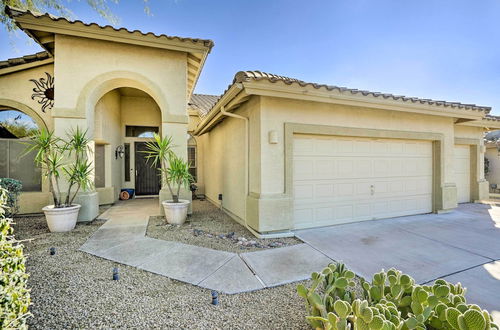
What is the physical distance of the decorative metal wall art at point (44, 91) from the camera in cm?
686

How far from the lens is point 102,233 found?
5113 mm

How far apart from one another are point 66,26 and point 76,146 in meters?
3.11

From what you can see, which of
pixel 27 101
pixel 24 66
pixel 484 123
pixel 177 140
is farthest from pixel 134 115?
pixel 484 123

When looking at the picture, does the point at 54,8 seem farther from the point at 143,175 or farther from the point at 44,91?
the point at 143,175

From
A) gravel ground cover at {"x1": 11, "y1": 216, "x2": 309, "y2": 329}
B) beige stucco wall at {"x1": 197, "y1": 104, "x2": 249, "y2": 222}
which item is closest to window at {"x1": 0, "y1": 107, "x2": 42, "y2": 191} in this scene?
gravel ground cover at {"x1": 11, "y1": 216, "x2": 309, "y2": 329}

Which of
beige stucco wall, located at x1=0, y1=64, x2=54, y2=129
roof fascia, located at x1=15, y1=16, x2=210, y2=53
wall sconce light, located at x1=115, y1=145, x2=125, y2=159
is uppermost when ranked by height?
roof fascia, located at x1=15, y1=16, x2=210, y2=53

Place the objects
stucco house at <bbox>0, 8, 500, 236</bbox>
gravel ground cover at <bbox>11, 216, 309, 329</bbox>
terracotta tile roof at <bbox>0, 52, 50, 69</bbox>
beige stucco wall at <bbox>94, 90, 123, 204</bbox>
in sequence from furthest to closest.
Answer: beige stucco wall at <bbox>94, 90, 123, 204</bbox>
terracotta tile roof at <bbox>0, 52, 50, 69</bbox>
stucco house at <bbox>0, 8, 500, 236</bbox>
gravel ground cover at <bbox>11, 216, 309, 329</bbox>

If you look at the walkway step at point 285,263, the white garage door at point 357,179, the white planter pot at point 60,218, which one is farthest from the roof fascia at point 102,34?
the walkway step at point 285,263

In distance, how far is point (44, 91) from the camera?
6918 mm

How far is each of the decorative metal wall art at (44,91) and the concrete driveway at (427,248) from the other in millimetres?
8668

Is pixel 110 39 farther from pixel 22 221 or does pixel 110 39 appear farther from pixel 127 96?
pixel 22 221

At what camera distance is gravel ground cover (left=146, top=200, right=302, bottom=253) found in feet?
15.1

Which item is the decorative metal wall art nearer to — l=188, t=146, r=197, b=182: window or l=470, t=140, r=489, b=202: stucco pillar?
l=188, t=146, r=197, b=182: window

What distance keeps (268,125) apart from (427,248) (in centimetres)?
410
